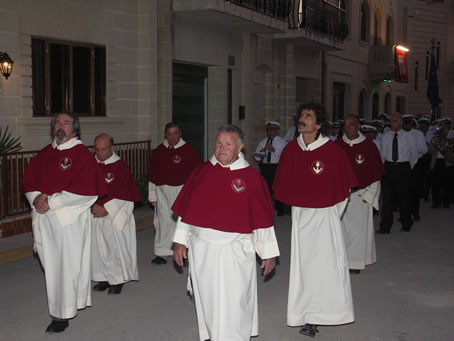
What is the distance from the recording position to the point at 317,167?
652 centimetres

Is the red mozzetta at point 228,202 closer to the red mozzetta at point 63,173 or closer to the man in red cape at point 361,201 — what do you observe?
the red mozzetta at point 63,173

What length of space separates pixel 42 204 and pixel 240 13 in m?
11.7

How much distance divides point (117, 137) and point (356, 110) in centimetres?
1785

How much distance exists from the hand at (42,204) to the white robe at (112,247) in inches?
60.8

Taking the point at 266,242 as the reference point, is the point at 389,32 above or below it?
above

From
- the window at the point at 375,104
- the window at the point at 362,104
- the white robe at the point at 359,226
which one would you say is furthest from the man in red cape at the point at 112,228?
the window at the point at 375,104

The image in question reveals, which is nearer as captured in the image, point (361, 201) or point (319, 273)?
point (319, 273)

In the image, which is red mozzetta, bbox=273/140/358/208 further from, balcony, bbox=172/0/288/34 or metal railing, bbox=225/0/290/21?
metal railing, bbox=225/0/290/21

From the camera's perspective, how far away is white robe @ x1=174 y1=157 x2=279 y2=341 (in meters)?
5.20

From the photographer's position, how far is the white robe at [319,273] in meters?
6.35

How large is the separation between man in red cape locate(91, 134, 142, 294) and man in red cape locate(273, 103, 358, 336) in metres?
2.09

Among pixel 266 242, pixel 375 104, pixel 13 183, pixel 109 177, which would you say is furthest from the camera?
pixel 375 104

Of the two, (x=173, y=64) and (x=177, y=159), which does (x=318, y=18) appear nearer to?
(x=173, y=64)

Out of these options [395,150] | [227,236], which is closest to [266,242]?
[227,236]
